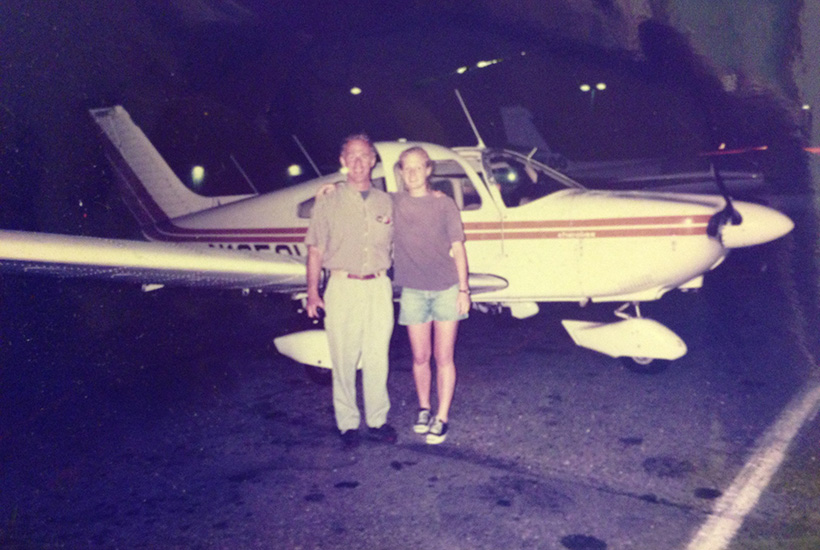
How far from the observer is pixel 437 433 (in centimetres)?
369

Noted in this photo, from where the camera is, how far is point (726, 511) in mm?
2781

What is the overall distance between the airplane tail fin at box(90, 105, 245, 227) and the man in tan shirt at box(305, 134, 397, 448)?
3.62 metres

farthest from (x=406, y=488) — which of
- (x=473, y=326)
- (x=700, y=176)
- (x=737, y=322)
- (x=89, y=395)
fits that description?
(x=700, y=176)

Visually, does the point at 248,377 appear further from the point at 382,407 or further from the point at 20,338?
the point at 20,338

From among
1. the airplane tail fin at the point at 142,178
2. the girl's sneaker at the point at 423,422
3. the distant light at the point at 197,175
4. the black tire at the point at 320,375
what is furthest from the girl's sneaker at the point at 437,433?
the distant light at the point at 197,175

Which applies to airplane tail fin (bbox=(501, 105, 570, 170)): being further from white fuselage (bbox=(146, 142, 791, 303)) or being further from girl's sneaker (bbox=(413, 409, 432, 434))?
girl's sneaker (bbox=(413, 409, 432, 434))

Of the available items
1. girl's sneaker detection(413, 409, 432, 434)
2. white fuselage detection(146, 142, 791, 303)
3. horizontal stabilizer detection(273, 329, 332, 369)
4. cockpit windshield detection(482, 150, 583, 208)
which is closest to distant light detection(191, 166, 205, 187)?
white fuselage detection(146, 142, 791, 303)

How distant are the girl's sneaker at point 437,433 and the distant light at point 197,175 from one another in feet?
39.4

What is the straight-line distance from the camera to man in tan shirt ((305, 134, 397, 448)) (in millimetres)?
3494

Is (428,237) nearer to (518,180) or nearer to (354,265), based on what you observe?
(354,265)

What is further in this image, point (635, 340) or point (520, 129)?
point (520, 129)

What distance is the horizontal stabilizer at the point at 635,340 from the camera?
455 centimetres

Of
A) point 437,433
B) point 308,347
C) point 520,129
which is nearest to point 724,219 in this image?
point 437,433

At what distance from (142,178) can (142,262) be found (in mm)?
4066
